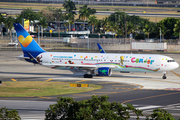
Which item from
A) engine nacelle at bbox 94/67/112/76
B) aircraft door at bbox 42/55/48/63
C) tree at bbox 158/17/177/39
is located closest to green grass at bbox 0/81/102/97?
engine nacelle at bbox 94/67/112/76

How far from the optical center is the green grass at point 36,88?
41.0m

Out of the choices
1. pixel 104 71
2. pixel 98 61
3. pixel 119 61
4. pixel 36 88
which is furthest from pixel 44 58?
pixel 36 88

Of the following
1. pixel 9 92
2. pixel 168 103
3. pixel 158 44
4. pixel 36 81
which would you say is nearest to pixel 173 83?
pixel 168 103

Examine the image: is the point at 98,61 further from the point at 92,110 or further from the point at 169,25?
the point at 169,25

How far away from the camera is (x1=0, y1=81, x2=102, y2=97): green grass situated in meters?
41.0

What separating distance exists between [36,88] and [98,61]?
15669mm

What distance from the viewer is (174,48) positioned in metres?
126

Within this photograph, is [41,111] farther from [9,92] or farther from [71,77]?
[71,77]

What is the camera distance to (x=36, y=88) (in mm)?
45156

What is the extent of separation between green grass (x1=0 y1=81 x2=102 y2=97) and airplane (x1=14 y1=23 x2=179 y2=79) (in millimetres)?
7393

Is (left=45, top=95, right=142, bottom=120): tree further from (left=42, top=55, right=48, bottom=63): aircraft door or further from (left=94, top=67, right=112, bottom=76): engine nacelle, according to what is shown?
(left=42, top=55, right=48, bottom=63): aircraft door

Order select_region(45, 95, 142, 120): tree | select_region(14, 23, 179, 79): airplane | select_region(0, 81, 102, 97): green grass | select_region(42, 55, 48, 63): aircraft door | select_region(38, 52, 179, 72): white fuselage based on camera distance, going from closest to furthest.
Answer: select_region(45, 95, 142, 120): tree < select_region(0, 81, 102, 97): green grass < select_region(38, 52, 179, 72): white fuselage < select_region(14, 23, 179, 79): airplane < select_region(42, 55, 48, 63): aircraft door

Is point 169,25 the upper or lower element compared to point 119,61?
upper

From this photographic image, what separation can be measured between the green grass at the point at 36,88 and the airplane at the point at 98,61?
7.39 meters
